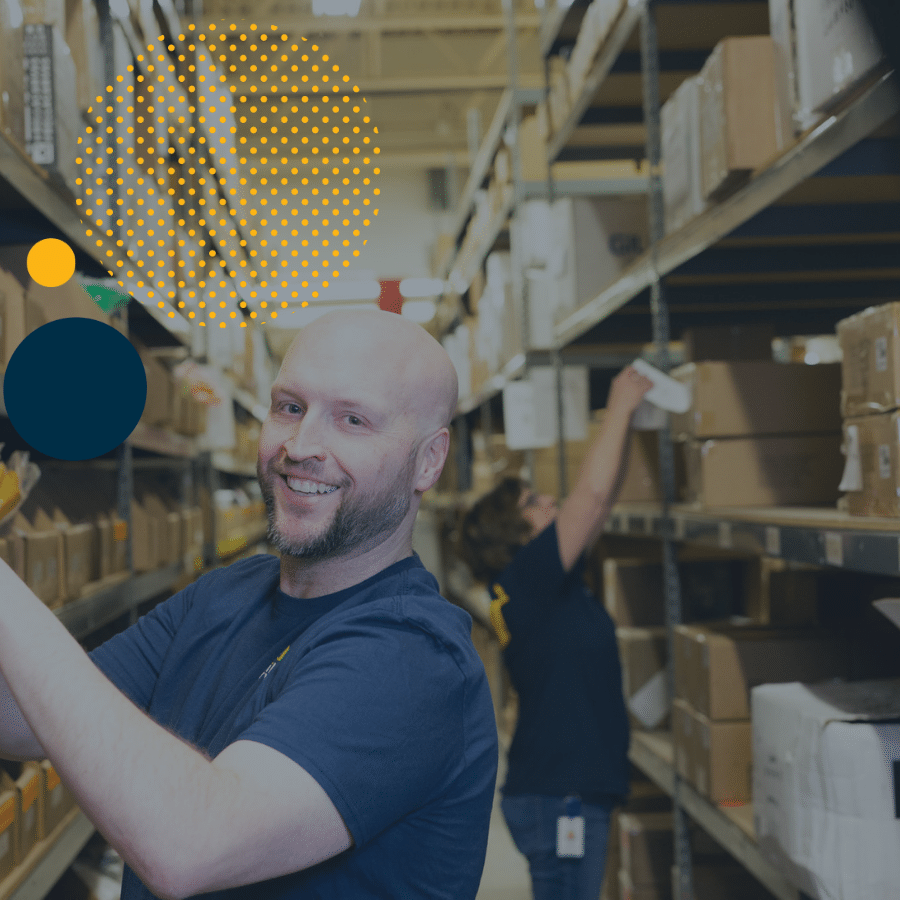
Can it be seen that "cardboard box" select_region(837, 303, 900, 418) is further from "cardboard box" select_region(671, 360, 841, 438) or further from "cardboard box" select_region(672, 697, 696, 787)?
"cardboard box" select_region(672, 697, 696, 787)

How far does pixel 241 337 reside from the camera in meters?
5.74

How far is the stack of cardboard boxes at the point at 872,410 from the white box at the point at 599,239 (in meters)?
1.70

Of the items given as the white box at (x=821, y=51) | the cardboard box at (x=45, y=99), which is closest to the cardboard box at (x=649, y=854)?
the white box at (x=821, y=51)

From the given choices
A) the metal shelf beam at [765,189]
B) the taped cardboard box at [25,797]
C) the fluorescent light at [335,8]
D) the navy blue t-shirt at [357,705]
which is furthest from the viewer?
the fluorescent light at [335,8]

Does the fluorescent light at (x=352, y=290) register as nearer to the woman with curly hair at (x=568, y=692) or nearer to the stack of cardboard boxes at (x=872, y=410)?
the woman with curly hair at (x=568, y=692)

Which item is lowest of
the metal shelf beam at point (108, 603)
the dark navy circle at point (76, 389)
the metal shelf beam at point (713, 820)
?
the metal shelf beam at point (713, 820)

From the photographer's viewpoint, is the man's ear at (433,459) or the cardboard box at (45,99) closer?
the man's ear at (433,459)

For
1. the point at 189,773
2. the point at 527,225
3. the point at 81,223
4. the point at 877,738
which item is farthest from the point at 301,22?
the point at 189,773

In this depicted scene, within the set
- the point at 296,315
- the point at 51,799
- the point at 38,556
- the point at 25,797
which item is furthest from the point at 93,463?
the point at 296,315

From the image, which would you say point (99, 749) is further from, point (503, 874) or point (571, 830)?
point (503, 874)

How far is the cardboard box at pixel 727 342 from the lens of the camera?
105 inches

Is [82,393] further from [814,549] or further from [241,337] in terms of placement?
[241,337]

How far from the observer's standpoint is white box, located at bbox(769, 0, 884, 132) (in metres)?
1.49

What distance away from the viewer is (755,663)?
220 cm
